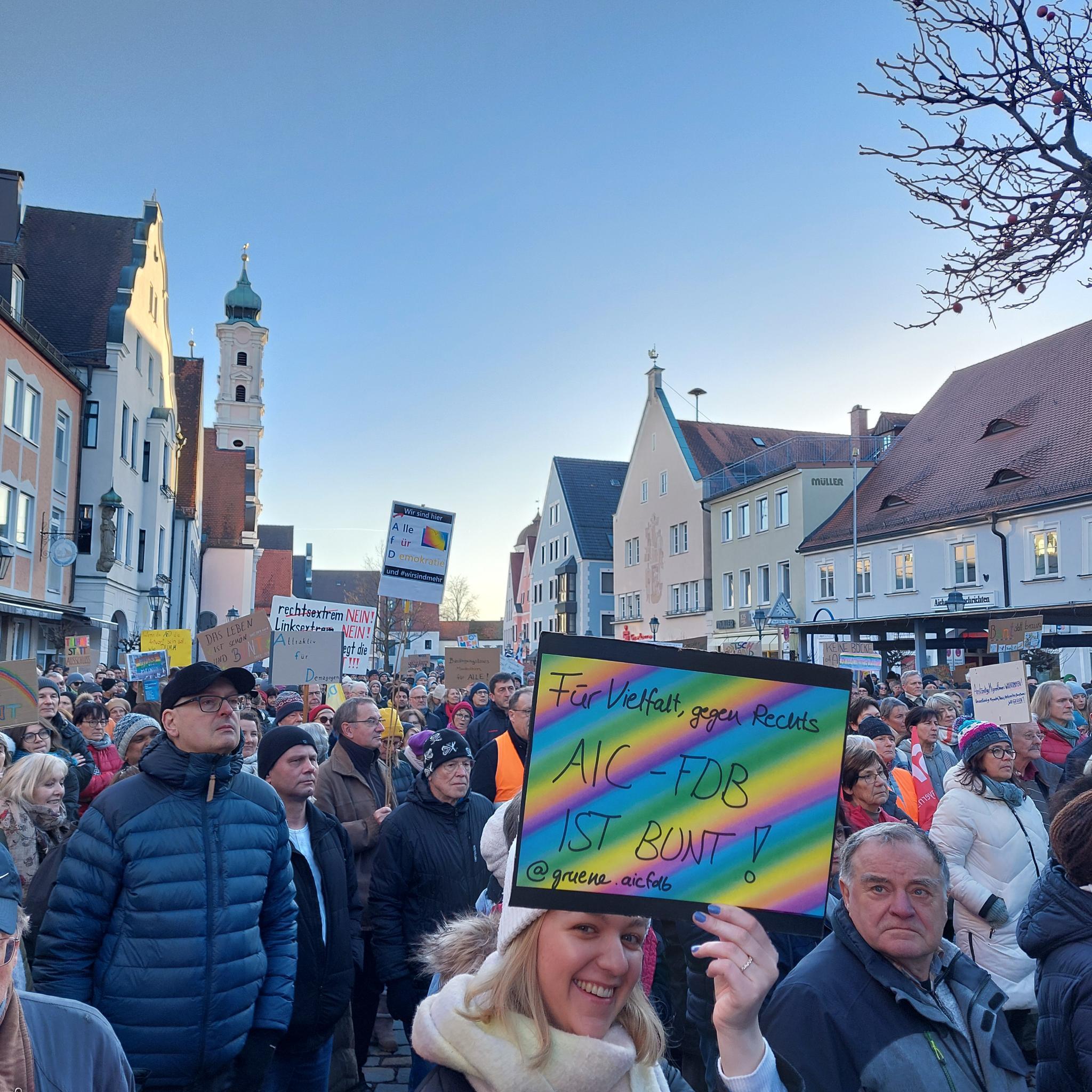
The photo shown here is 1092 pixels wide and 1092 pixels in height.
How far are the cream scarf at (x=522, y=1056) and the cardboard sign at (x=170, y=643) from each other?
1467 centimetres

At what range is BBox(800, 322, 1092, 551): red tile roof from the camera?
30.1 metres

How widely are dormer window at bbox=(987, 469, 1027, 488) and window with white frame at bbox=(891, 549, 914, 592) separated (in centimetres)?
344

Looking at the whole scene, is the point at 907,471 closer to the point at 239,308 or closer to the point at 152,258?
the point at 152,258

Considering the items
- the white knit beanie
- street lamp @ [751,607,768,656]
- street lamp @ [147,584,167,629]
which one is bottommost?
the white knit beanie

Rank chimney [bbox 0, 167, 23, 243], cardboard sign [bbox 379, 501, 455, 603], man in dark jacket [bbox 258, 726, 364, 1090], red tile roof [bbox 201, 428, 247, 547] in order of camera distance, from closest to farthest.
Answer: man in dark jacket [bbox 258, 726, 364, 1090]
cardboard sign [bbox 379, 501, 455, 603]
chimney [bbox 0, 167, 23, 243]
red tile roof [bbox 201, 428, 247, 547]

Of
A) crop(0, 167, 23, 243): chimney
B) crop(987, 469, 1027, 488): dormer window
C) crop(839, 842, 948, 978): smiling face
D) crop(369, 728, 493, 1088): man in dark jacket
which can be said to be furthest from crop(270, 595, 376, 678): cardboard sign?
crop(987, 469, 1027, 488): dormer window

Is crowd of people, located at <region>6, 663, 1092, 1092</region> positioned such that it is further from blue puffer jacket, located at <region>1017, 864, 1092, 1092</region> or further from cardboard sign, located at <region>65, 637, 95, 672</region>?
cardboard sign, located at <region>65, 637, 95, 672</region>

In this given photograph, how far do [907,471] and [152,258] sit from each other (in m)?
28.4

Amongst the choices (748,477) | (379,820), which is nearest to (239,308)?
(748,477)

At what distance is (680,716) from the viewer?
6.66 ft

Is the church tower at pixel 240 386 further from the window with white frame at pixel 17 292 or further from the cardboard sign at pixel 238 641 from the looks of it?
the cardboard sign at pixel 238 641

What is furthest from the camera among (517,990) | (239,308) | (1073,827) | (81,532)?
(239,308)

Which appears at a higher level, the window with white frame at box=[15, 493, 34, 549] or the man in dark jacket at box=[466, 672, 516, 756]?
the window with white frame at box=[15, 493, 34, 549]

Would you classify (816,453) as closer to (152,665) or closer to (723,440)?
(723,440)
